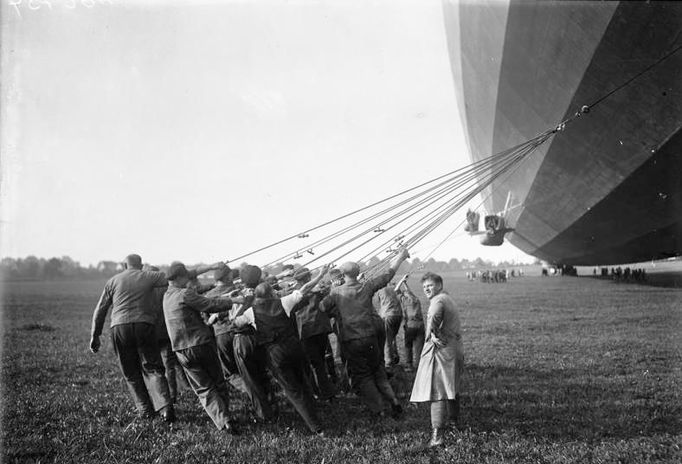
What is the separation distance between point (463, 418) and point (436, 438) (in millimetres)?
900

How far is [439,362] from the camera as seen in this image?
15.4 ft

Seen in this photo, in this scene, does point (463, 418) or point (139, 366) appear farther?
point (139, 366)

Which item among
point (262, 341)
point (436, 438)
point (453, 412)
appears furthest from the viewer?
point (262, 341)

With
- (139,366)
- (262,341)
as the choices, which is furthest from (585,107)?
(139,366)

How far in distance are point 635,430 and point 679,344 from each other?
5.82m

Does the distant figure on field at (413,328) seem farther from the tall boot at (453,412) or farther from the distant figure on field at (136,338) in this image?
the distant figure on field at (136,338)

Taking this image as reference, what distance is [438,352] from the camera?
4742 mm

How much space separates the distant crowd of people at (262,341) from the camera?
4770 mm

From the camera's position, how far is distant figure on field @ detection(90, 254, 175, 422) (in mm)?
5602

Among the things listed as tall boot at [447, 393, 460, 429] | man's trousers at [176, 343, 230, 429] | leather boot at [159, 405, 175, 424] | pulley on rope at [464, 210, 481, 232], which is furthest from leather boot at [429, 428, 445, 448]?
pulley on rope at [464, 210, 481, 232]

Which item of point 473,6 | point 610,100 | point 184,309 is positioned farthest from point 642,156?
point 184,309

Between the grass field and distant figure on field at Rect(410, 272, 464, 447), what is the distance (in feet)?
1.10

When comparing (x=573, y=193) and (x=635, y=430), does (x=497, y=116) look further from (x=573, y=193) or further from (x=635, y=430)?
(x=635, y=430)

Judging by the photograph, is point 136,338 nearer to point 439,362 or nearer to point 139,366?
point 139,366
